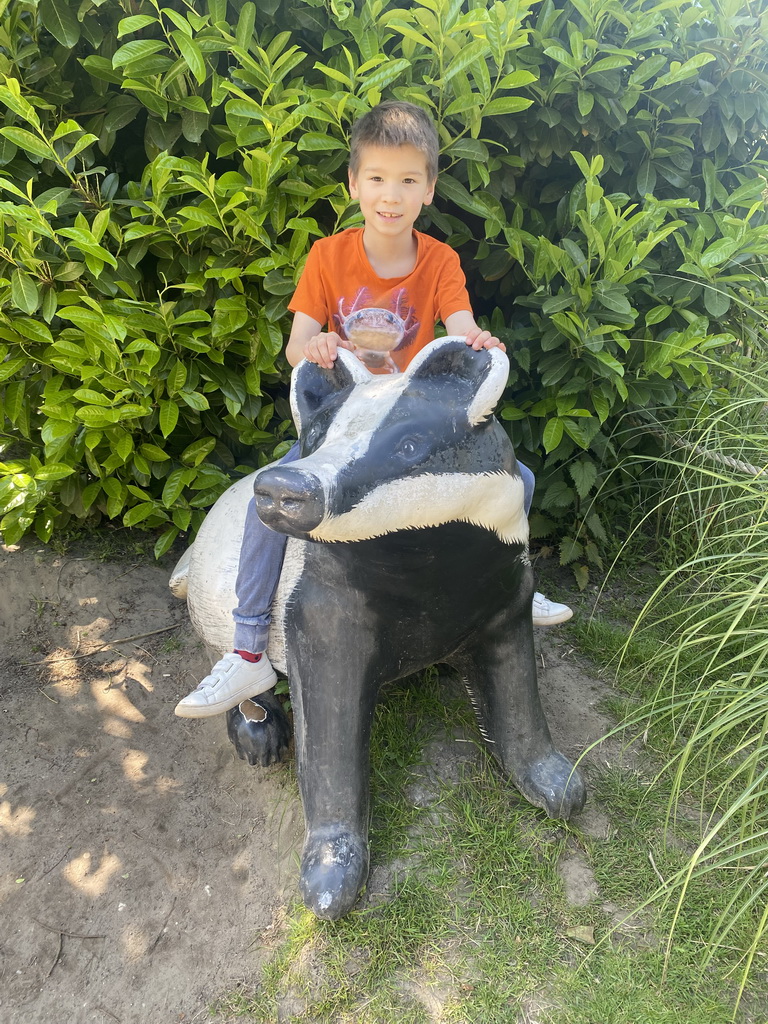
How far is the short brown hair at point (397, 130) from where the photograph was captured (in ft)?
6.02

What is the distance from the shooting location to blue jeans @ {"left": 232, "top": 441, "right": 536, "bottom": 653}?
1.94 m

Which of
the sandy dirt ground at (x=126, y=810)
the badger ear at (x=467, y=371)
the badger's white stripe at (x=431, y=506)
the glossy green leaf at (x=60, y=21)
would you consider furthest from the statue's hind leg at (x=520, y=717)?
the glossy green leaf at (x=60, y=21)

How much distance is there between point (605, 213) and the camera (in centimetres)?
242

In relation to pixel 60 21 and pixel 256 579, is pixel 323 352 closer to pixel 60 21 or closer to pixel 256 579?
pixel 256 579

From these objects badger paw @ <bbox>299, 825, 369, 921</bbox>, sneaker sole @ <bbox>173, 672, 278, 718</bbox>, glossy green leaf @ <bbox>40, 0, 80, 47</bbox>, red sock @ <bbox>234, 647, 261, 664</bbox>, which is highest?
glossy green leaf @ <bbox>40, 0, 80, 47</bbox>

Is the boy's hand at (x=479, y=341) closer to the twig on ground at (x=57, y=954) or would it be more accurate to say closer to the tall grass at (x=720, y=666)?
the tall grass at (x=720, y=666)

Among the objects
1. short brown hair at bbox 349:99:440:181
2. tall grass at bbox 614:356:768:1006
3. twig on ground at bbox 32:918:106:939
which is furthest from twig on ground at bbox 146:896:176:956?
short brown hair at bbox 349:99:440:181

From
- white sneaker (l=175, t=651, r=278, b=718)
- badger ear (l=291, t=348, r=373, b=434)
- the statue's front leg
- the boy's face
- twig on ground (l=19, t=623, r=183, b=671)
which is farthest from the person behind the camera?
twig on ground (l=19, t=623, r=183, b=671)

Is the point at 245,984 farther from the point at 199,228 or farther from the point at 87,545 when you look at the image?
the point at 199,228

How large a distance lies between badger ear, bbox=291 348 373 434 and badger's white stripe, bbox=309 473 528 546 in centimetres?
32

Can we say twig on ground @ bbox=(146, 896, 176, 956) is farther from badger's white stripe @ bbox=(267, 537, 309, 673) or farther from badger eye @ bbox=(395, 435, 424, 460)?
badger eye @ bbox=(395, 435, 424, 460)

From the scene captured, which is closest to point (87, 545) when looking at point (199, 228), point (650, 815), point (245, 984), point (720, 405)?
point (199, 228)

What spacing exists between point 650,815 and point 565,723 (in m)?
0.41

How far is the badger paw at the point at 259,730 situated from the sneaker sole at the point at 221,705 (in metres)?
0.23
